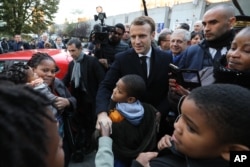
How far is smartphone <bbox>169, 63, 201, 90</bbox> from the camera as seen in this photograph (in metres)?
1.89

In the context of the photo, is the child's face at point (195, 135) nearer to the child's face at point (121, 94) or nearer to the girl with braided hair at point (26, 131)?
the girl with braided hair at point (26, 131)

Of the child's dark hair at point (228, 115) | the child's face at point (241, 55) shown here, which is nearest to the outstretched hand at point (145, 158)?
the child's dark hair at point (228, 115)

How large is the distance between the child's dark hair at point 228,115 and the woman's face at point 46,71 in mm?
1897

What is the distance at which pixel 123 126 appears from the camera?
2.04 meters

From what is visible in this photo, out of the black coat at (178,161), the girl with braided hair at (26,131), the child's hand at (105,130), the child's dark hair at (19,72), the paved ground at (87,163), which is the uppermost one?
the girl with braided hair at (26,131)

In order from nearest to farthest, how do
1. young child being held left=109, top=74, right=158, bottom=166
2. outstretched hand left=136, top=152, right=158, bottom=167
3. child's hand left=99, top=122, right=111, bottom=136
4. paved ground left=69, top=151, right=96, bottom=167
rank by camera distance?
outstretched hand left=136, top=152, right=158, bottom=167
child's hand left=99, top=122, right=111, bottom=136
young child being held left=109, top=74, right=158, bottom=166
paved ground left=69, top=151, right=96, bottom=167

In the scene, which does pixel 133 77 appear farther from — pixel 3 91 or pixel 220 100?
pixel 3 91

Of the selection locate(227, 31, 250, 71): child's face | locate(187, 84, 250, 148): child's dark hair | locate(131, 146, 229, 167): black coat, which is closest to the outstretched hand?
locate(131, 146, 229, 167): black coat

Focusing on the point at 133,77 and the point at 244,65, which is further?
the point at 133,77

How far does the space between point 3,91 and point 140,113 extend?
1.47 meters

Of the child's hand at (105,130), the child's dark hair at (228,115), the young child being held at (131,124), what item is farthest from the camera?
the young child being held at (131,124)

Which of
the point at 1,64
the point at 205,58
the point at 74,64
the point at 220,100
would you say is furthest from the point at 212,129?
the point at 1,64

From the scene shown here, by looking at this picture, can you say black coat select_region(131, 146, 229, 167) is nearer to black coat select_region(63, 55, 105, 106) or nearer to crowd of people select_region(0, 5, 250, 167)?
crowd of people select_region(0, 5, 250, 167)

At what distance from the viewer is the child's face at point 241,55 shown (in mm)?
1752
